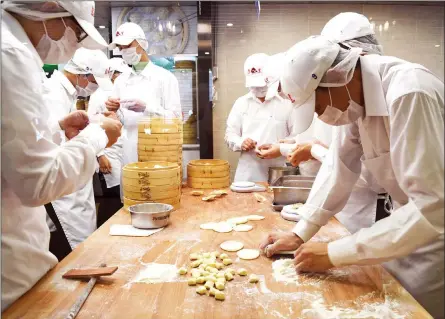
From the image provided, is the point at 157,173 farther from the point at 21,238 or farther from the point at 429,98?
the point at 429,98

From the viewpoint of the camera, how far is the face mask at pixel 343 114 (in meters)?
1.38

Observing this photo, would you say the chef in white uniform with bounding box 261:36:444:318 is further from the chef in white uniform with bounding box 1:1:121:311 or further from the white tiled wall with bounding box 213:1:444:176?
the chef in white uniform with bounding box 1:1:121:311

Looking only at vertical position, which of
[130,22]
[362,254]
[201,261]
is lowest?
[201,261]

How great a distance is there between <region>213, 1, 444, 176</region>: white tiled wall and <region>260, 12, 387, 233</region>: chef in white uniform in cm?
5

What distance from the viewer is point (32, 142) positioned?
3.72 feet

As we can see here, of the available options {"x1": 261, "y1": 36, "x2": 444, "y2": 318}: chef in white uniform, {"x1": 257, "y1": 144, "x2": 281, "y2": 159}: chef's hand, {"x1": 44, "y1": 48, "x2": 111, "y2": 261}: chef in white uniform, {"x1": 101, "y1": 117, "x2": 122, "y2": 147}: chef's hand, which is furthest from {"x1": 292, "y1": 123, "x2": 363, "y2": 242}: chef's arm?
{"x1": 44, "y1": 48, "x2": 111, "y2": 261}: chef in white uniform

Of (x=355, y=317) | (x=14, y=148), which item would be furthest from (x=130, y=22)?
(x=355, y=317)

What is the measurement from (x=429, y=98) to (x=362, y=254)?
52 cm

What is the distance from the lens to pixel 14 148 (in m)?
1.10

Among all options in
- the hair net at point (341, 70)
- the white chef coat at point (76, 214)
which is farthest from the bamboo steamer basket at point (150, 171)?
the hair net at point (341, 70)

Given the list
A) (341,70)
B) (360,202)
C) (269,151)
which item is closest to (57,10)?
(341,70)

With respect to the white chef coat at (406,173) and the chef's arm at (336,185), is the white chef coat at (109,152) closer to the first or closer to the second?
the chef's arm at (336,185)

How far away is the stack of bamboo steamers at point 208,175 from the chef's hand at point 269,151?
1.28 feet

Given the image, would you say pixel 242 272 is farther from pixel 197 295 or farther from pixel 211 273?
pixel 197 295
